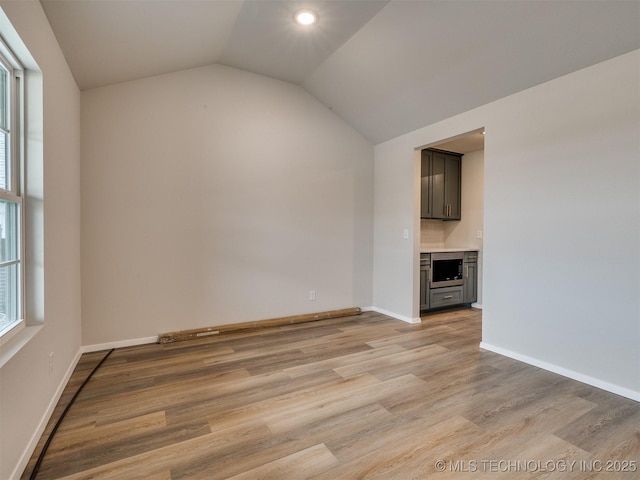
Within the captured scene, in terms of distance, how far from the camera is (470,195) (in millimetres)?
5277

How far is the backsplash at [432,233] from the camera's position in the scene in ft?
18.0

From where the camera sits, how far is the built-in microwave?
4.58 m

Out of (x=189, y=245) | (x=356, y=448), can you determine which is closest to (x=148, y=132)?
(x=189, y=245)

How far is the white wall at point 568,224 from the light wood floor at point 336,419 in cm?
30

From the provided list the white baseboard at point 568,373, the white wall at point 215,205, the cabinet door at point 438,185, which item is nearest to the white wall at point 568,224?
the white baseboard at point 568,373

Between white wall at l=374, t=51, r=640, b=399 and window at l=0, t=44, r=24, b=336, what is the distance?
145 inches

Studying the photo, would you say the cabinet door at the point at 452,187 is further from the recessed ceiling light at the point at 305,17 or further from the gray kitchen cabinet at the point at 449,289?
the recessed ceiling light at the point at 305,17

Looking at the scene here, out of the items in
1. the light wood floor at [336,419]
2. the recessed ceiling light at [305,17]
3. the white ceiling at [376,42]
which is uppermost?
the recessed ceiling light at [305,17]

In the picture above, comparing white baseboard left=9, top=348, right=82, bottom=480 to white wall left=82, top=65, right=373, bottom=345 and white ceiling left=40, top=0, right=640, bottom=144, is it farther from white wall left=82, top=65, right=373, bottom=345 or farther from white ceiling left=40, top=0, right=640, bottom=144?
white ceiling left=40, top=0, right=640, bottom=144

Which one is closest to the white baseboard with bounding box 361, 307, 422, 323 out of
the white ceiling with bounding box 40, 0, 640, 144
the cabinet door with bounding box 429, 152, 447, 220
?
the cabinet door with bounding box 429, 152, 447, 220

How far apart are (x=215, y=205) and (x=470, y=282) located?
405 centimetres

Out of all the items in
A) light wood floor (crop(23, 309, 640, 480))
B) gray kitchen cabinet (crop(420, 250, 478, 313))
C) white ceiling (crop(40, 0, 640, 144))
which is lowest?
light wood floor (crop(23, 309, 640, 480))

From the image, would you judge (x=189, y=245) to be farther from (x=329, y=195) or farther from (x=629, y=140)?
(x=629, y=140)

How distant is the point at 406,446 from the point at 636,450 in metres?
1.24
